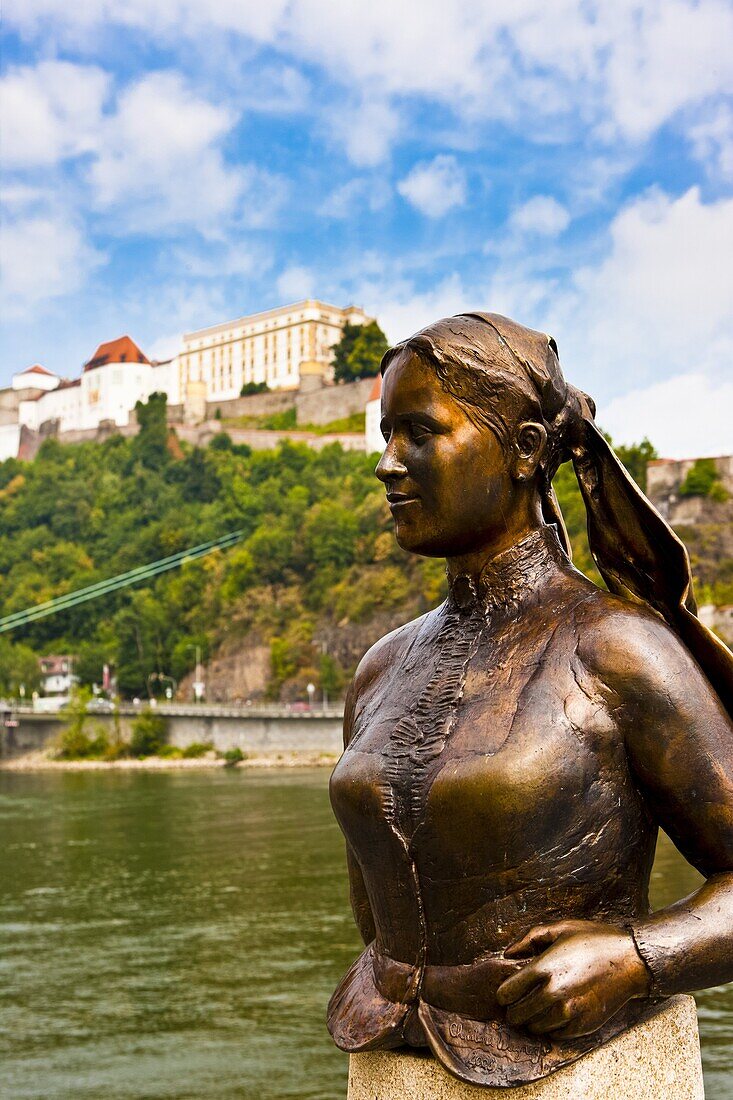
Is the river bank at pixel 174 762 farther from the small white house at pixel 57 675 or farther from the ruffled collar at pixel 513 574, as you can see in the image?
the ruffled collar at pixel 513 574

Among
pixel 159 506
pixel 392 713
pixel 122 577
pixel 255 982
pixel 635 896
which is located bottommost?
pixel 255 982

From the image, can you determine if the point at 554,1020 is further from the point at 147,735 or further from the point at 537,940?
the point at 147,735

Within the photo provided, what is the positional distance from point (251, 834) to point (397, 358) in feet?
100

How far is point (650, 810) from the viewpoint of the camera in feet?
6.86

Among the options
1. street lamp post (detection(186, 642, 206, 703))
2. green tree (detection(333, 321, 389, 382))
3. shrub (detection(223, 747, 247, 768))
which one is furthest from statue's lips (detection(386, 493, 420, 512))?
green tree (detection(333, 321, 389, 382))

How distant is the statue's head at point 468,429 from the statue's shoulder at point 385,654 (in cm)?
27

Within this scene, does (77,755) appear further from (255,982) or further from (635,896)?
(635,896)

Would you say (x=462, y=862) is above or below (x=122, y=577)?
below

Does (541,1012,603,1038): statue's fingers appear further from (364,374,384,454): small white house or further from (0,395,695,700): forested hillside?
(364,374,384,454): small white house

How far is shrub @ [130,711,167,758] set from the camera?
60.7 meters

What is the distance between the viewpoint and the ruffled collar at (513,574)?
2.26m

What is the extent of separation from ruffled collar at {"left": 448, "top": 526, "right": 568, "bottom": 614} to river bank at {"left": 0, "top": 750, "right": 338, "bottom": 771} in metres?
51.0

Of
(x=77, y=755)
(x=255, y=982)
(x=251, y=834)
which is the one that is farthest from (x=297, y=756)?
(x=255, y=982)


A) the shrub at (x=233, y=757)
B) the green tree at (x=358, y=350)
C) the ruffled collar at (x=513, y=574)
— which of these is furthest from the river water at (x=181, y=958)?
the green tree at (x=358, y=350)
